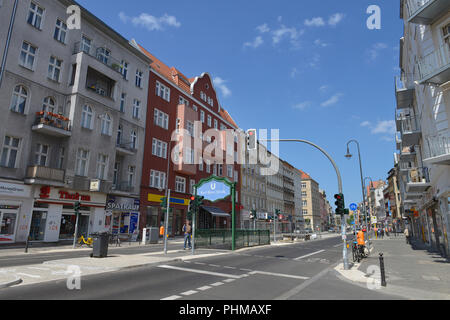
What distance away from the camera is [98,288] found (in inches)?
307

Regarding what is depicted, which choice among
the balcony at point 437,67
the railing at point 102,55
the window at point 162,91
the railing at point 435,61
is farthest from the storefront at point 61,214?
the railing at point 435,61

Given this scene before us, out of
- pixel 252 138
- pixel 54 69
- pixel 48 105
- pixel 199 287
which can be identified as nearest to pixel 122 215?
pixel 48 105

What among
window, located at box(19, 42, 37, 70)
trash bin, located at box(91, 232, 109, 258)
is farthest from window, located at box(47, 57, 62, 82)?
trash bin, located at box(91, 232, 109, 258)

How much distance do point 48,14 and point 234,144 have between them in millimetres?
33302

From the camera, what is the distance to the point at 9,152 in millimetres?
19938

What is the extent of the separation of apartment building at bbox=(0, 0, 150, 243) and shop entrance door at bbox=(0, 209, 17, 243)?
0.06 m

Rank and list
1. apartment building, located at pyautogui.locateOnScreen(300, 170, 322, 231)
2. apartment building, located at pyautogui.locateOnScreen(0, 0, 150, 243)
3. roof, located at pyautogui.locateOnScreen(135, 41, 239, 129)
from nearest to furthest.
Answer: apartment building, located at pyautogui.locateOnScreen(0, 0, 150, 243) < roof, located at pyautogui.locateOnScreen(135, 41, 239, 129) < apartment building, located at pyautogui.locateOnScreen(300, 170, 322, 231)

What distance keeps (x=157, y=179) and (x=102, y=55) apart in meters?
13.7

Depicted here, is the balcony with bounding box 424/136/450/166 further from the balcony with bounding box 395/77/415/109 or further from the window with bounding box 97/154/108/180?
the window with bounding box 97/154/108/180

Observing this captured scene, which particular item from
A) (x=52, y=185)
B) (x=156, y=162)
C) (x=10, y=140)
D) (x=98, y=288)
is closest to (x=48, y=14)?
(x=10, y=140)

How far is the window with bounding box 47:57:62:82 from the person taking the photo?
23.0 m

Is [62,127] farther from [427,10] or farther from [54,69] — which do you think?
[427,10]

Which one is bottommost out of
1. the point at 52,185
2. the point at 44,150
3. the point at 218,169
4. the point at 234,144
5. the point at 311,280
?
the point at 311,280
